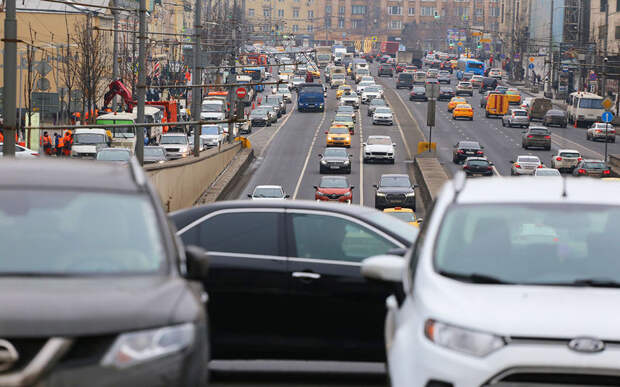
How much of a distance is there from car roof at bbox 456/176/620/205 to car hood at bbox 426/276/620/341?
34.0 inches

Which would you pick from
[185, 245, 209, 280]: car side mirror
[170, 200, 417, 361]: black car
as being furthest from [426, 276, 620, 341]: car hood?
[170, 200, 417, 361]: black car

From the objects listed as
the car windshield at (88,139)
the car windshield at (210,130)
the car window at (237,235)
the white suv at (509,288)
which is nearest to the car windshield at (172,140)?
the car windshield at (88,139)

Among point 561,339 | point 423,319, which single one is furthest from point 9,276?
point 561,339

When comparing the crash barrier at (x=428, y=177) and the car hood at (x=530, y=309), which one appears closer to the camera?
the car hood at (x=530, y=309)

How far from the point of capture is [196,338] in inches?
218

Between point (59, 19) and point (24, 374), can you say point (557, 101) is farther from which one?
point (24, 374)

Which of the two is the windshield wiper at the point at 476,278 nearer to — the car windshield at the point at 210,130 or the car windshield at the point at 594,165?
the car windshield at the point at 594,165

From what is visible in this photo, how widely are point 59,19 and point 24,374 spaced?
87.0 meters

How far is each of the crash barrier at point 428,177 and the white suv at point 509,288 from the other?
3785 centimetres

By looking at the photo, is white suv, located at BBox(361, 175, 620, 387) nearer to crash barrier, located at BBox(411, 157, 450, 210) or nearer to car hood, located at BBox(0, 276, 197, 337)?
car hood, located at BBox(0, 276, 197, 337)

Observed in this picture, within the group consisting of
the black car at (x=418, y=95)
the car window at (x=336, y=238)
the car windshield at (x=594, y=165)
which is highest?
A: the car window at (x=336, y=238)

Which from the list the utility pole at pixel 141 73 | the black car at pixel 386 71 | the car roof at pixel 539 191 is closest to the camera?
the car roof at pixel 539 191

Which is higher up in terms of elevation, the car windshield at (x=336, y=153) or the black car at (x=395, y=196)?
the car windshield at (x=336, y=153)

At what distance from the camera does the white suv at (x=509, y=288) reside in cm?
561
